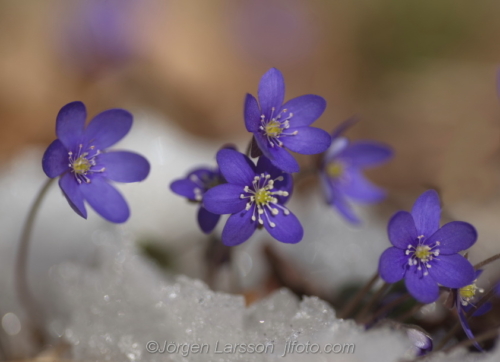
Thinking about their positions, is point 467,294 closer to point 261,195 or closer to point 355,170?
point 261,195

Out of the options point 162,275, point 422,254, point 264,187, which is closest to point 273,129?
point 264,187

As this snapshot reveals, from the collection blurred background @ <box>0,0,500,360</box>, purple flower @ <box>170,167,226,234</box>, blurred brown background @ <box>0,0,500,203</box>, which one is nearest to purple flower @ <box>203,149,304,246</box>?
purple flower @ <box>170,167,226,234</box>

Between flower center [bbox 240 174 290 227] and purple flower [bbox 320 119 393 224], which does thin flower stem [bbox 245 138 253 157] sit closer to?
flower center [bbox 240 174 290 227]

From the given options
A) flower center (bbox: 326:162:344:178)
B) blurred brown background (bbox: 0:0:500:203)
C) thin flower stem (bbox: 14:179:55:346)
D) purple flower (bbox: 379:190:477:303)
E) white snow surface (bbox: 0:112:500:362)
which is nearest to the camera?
purple flower (bbox: 379:190:477:303)

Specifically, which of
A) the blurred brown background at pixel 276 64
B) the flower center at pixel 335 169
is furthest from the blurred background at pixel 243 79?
the flower center at pixel 335 169

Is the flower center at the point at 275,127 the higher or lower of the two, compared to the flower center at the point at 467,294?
higher

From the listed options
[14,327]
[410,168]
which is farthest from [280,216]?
[410,168]

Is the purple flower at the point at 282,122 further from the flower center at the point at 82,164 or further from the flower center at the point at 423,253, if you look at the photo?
the flower center at the point at 82,164

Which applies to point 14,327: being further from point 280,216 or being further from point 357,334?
point 357,334
